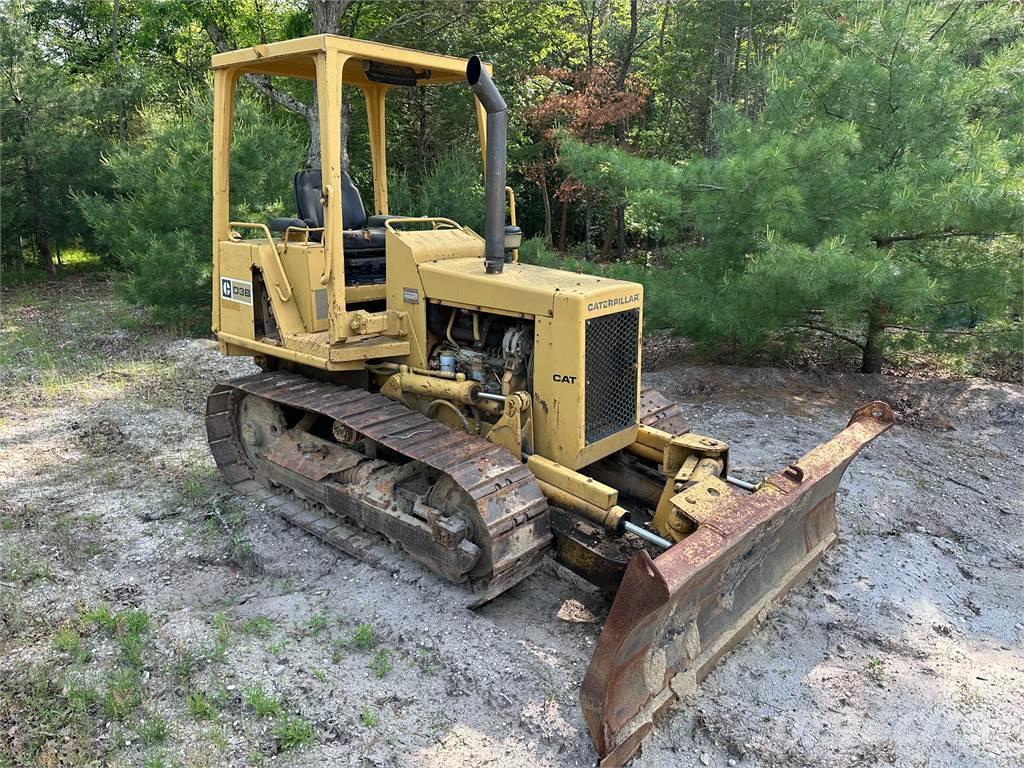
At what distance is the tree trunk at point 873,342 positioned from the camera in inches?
306

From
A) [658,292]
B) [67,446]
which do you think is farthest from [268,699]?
[658,292]

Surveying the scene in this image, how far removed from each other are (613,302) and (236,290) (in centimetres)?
290

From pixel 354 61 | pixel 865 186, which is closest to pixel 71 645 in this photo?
pixel 354 61

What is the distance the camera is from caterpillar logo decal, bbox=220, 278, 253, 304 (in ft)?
17.8

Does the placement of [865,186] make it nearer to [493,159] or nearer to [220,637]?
[493,159]

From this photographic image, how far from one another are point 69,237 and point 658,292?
1426 centimetres

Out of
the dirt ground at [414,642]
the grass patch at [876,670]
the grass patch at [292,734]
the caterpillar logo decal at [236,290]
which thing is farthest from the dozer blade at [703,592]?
the caterpillar logo decal at [236,290]

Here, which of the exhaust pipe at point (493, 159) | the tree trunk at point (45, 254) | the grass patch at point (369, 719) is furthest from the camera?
the tree trunk at point (45, 254)

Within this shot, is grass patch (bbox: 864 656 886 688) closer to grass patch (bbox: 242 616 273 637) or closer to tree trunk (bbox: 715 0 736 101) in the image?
grass patch (bbox: 242 616 273 637)

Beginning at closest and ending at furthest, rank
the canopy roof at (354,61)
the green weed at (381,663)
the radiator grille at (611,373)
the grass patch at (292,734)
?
the grass patch at (292,734) < the green weed at (381,663) < the radiator grille at (611,373) < the canopy roof at (354,61)

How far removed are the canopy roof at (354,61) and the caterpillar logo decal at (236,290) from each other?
1476 millimetres

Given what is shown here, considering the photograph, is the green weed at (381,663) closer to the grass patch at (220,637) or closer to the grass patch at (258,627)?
the grass patch at (258,627)

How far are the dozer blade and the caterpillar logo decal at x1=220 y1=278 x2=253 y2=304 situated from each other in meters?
3.57

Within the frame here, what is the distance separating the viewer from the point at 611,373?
14.5ft
